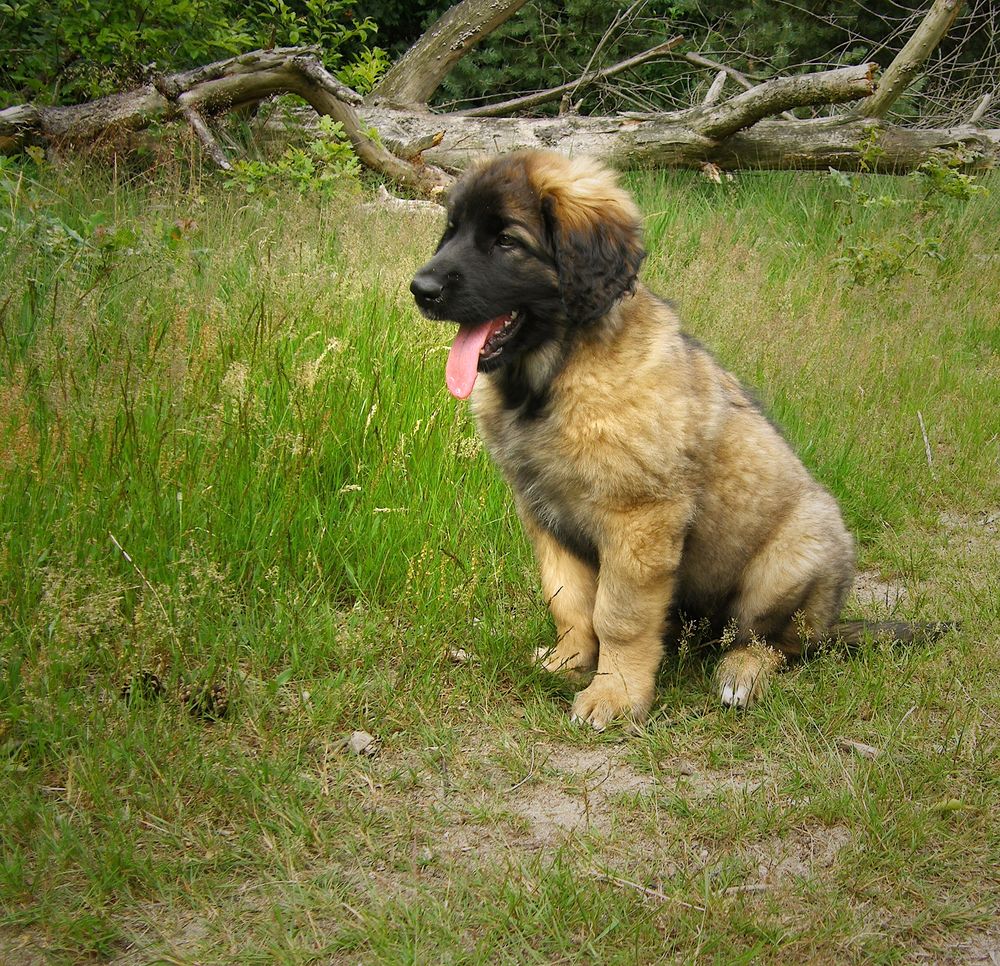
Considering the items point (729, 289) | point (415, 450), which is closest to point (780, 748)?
point (415, 450)

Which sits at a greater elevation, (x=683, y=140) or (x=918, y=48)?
(x=918, y=48)

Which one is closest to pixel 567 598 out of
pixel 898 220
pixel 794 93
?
pixel 794 93

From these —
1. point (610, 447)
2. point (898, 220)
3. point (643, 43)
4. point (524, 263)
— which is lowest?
point (898, 220)

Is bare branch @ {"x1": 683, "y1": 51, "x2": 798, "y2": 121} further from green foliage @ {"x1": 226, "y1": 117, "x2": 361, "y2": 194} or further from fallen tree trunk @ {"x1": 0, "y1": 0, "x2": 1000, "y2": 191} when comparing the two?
green foliage @ {"x1": 226, "y1": 117, "x2": 361, "y2": 194}

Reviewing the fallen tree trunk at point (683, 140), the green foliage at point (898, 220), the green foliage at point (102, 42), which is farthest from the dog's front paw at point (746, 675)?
the fallen tree trunk at point (683, 140)

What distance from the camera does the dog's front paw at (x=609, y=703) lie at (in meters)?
3.09

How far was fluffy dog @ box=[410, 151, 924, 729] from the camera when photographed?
305cm

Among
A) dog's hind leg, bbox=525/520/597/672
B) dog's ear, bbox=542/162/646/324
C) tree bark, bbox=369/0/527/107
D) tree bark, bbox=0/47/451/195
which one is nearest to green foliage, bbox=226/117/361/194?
tree bark, bbox=0/47/451/195

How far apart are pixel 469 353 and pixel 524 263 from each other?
0.31 meters

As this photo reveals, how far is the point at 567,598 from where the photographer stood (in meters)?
3.40

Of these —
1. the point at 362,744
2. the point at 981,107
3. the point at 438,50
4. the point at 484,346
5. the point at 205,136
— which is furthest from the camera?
the point at 981,107

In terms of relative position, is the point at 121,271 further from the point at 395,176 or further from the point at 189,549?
the point at 395,176

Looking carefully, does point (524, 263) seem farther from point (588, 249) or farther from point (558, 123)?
point (558, 123)

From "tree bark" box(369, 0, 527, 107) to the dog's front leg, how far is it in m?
6.62
